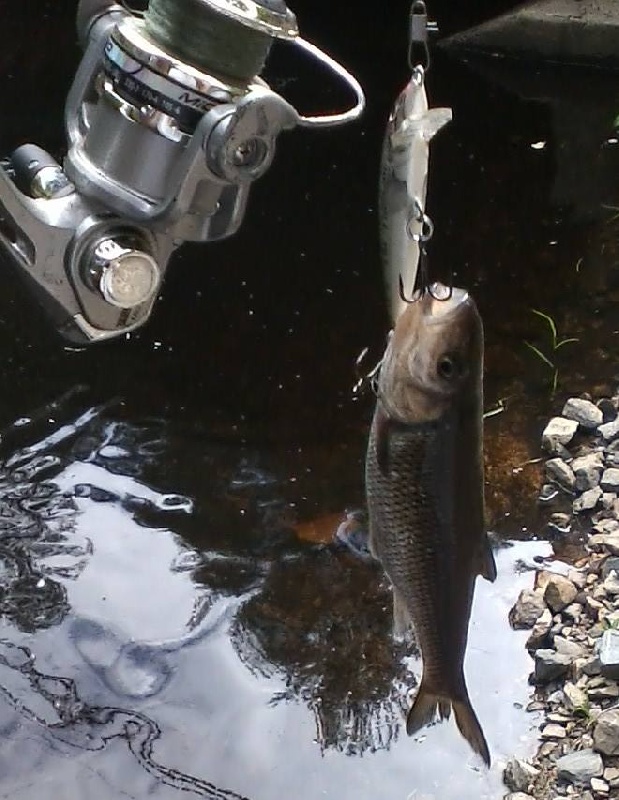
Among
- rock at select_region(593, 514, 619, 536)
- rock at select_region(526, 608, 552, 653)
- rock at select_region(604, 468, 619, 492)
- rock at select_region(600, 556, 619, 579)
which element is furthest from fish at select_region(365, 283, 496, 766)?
rock at select_region(604, 468, 619, 492)

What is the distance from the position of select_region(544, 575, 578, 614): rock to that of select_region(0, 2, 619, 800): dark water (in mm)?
133

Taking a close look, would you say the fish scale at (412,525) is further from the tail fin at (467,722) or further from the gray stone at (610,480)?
the gray stone at (610,480)

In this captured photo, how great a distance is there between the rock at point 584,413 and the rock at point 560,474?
Result: 213mm

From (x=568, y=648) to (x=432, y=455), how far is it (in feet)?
4.95

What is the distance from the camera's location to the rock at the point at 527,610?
288 centimetres

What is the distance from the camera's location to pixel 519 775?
2.52 metres

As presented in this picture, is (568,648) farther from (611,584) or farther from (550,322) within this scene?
(550,322)

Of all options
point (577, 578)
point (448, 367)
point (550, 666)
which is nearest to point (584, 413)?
point (577, 578)

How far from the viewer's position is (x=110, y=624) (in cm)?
291

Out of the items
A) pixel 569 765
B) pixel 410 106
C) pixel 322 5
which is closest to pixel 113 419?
pixel 569 765

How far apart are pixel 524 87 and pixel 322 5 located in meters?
1.40

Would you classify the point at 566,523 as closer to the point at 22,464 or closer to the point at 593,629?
the point at 593,629

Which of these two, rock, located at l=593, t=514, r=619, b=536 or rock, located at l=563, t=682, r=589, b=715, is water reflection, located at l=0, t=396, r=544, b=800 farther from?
rock, located at l=593, t=514, r=619, b=536

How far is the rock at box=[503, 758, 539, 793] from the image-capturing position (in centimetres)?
250
